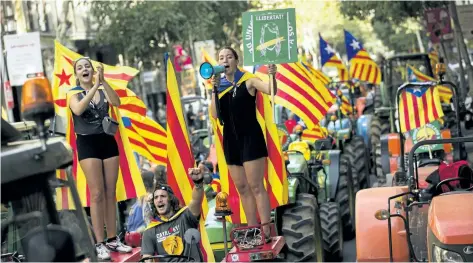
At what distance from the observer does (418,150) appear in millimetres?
14320

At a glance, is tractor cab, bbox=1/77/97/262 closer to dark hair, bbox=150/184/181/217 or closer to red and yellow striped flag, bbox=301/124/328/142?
dark hair, bbox=150/184/181/217

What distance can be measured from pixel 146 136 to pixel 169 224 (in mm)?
4572

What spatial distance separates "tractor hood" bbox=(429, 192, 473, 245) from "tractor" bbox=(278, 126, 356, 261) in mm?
4567

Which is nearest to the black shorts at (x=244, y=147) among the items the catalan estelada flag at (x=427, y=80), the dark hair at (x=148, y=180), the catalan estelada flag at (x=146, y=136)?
the dark hair at (x=148, y=180)

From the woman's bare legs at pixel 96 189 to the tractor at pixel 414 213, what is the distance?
204 centimetres

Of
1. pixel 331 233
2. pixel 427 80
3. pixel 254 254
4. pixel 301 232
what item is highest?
pixel 427 80

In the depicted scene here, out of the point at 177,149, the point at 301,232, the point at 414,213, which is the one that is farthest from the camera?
the point at 301,232

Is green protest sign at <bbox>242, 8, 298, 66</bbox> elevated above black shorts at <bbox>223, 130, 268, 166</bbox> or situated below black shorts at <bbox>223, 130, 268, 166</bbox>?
above

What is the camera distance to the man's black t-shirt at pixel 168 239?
8.91 metres

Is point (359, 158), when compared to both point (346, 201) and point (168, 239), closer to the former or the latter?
point (346, 201)

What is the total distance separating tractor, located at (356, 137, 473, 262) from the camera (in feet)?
25.6

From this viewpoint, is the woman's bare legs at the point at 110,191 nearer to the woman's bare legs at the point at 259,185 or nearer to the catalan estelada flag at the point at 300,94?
the woman's bare legs at the point at 259,185

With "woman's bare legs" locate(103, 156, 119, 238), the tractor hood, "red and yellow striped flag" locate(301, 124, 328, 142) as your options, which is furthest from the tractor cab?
"red and yellow striped flag" locate(301, 124, 328, 142)

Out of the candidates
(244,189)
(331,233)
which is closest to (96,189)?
(244,189)
